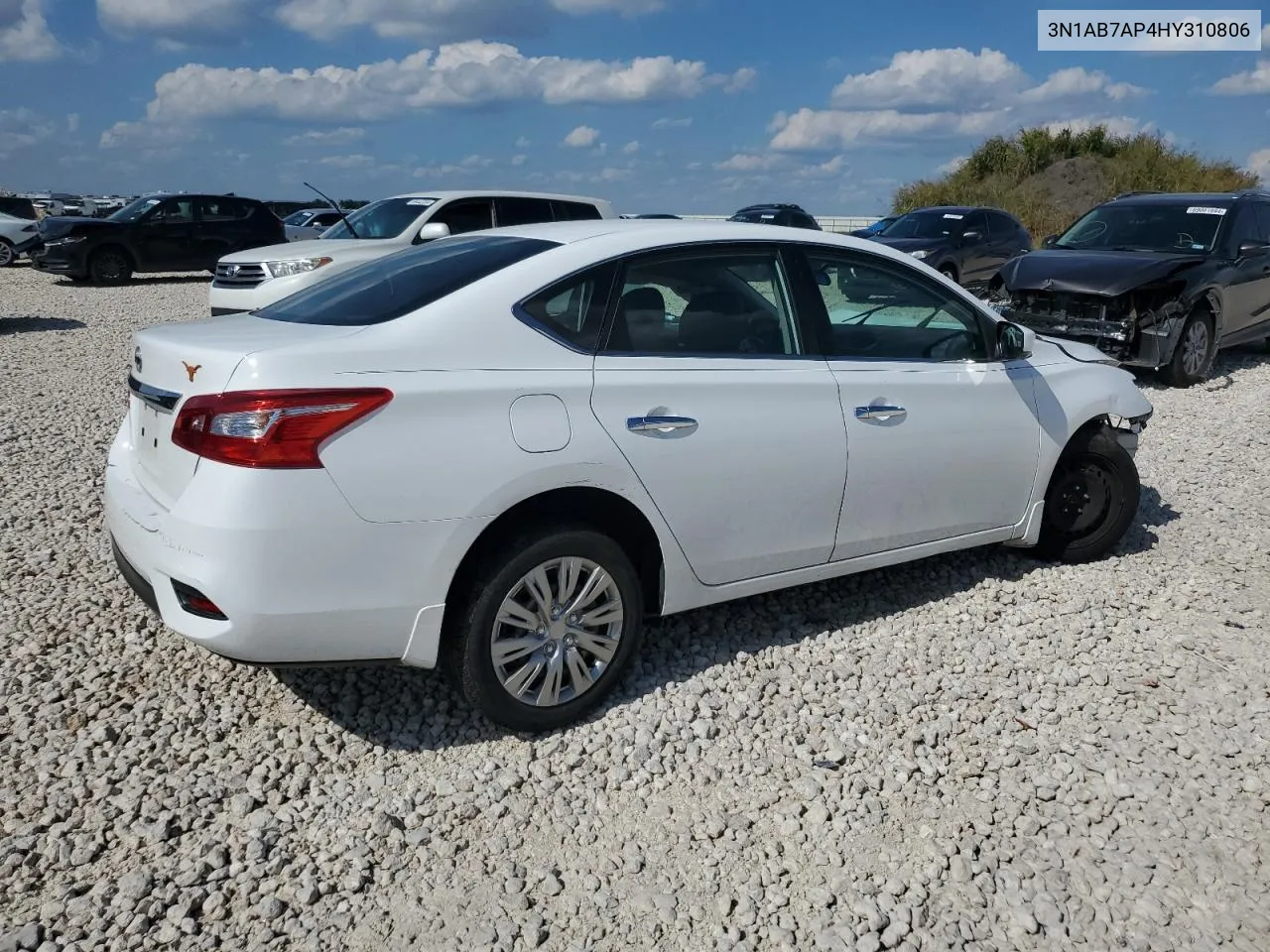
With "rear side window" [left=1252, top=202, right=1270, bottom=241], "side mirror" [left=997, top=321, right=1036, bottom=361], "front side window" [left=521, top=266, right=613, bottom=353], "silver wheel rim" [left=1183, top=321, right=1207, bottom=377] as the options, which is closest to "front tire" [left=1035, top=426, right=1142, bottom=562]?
"side mirror" [left=997, top=321, right=1036, bottom=361]

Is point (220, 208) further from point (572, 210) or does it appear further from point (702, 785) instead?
point (702, 785)

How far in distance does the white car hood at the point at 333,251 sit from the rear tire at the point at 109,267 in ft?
30.9

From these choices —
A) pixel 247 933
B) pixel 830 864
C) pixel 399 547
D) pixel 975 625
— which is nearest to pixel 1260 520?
pixel 975 625

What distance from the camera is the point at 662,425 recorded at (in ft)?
11.3

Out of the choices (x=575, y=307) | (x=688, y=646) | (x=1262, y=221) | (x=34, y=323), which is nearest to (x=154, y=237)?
Result: (x=34, y=323)

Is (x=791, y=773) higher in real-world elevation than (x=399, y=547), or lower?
lower

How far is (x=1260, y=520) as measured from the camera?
19.5 ft

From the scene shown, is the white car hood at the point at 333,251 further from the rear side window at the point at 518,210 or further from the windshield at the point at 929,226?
the windshield at the point at 929,226

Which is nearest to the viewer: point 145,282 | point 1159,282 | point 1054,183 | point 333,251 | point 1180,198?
point 1159,282

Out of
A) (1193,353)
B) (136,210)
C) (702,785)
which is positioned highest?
(136,210)

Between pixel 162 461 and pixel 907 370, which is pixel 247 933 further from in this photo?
pixel 907 370

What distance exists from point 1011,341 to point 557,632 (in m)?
2.49

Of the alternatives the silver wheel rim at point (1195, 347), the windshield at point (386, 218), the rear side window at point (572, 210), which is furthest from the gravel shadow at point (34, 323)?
the silver wheel rim at point (1195, 347)

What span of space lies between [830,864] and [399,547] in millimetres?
1546
